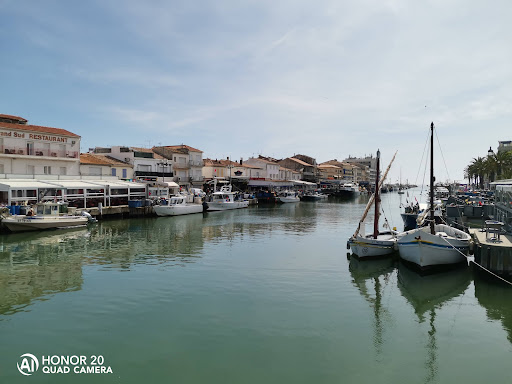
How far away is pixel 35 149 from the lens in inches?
1764

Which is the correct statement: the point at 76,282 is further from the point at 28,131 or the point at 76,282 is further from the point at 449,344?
the point at 28,131

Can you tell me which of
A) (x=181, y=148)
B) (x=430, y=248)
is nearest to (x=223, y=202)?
(x=181, y=148)

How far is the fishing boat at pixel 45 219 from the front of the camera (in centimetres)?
3192

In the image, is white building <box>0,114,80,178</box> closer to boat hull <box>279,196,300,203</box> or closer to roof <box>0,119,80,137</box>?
roof <box>0,119,80,137</box>

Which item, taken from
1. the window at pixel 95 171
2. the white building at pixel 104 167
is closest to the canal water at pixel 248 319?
the white building at pixel 104 167

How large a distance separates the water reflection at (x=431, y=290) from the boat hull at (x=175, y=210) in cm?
3489

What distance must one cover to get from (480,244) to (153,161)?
5666 centimetres

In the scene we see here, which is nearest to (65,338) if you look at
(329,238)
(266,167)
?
(329,238)

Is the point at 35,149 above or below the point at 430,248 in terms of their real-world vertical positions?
above

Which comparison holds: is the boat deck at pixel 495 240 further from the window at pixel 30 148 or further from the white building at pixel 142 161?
the white building at pixel 142 161

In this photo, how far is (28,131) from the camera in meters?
43.9

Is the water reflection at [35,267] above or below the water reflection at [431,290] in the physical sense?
above

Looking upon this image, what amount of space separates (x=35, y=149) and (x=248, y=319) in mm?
42690

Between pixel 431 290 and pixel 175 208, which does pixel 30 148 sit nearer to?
pixel 175 208
